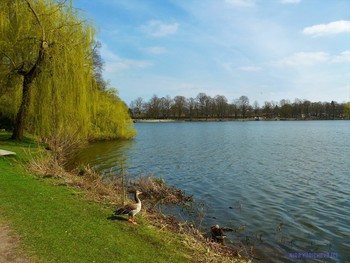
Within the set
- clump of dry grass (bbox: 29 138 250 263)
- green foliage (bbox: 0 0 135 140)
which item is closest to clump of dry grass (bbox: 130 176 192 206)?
clump of dry grass (bbox: 29 138 250 263)

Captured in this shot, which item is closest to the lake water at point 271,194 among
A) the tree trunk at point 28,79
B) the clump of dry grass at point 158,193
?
the clump of dry grass at point 158,193

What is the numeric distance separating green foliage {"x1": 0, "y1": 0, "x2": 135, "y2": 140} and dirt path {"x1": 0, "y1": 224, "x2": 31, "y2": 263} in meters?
11.6

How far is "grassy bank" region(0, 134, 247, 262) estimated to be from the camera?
6.14 metres

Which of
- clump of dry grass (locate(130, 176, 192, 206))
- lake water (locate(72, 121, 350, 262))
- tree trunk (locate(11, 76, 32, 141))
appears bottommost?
lake water (locate(72, 121, 350, 262))

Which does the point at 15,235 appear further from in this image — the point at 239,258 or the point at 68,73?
the point at 68,73

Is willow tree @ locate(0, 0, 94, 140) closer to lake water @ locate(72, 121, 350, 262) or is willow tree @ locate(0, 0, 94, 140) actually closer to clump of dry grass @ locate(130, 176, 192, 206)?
lake water @ locate(72, 121, 350, 262)

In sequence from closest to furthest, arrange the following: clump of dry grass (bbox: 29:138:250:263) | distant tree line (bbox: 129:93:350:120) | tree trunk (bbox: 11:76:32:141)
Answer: clump of dry grass (bbox: 29:138:250:263), tree trunk (bbox: 11:76:32:141), distant tree line (bbox: 129:93:350:120)

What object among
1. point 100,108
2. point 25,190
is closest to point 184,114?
point 100,108

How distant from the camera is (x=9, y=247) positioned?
19.9 ft

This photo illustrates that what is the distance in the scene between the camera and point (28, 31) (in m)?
18.4

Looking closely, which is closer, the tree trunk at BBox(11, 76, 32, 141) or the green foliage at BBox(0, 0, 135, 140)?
the green foliage at BBox(0, 0, 135, 140)

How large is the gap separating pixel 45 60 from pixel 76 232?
47.1ft

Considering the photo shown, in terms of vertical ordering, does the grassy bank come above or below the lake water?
above

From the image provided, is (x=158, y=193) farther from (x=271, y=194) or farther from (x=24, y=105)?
(x=24, y=105)
